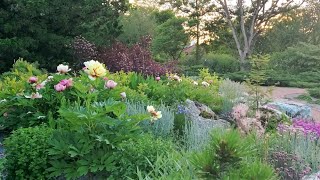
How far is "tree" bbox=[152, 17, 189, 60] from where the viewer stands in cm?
Result: 2752

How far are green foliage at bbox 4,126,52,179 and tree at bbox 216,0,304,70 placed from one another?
22092 mm

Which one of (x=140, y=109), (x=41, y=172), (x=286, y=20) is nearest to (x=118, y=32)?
(x=140, y=109)

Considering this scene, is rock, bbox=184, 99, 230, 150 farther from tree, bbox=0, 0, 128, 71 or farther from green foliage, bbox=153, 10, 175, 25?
green foliage, bbox=153, 10, 175, 25

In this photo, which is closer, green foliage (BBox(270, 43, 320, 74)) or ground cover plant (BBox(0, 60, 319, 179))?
ground cover plant (BBox(0, 60, 319, 179))

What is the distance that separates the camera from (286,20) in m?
29.6

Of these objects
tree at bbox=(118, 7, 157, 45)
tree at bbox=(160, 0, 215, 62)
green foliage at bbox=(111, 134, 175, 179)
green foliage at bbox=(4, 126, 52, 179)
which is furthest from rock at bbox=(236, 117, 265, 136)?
tree at bbox=(160, 0, 215, 62)

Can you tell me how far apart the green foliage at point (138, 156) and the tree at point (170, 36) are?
24.0 m

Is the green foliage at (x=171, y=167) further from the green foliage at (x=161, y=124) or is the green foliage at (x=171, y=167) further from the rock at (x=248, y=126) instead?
the green foliage at (x=161, y=124)

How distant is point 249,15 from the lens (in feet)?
90.2

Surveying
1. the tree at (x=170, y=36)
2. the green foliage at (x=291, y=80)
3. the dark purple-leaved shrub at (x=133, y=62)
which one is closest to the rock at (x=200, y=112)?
the dark purple-leaved shrub at (x=133, y=62)

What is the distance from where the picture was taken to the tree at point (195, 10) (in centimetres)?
2745

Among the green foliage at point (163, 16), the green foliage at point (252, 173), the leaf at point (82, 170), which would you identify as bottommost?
the leaf at point (82, 170)

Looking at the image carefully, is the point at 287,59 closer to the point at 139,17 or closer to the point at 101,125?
the point at 139,17

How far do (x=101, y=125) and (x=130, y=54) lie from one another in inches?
279
